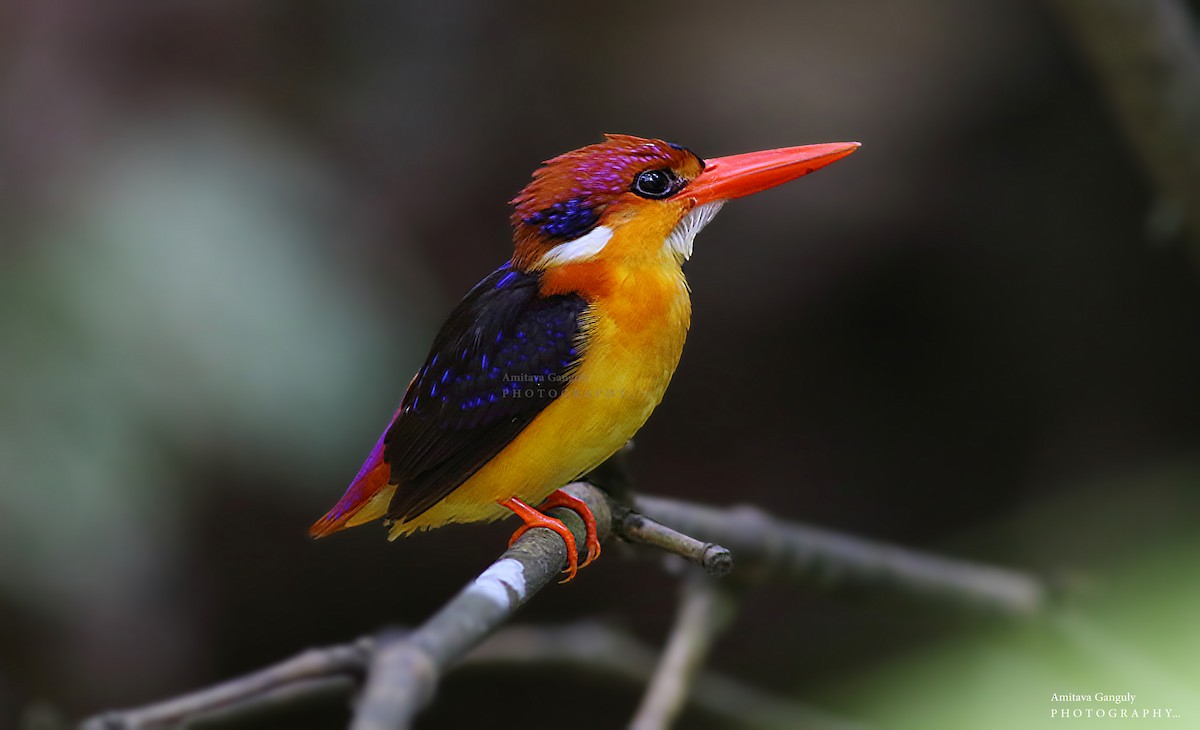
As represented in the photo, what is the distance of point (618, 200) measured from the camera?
1.73 meters

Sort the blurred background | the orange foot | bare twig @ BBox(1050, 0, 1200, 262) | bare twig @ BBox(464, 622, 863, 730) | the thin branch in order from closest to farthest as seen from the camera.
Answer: the thin branch → the orange foot → bare twig @ BBox(464, 622, 863, 730) → bare twig @ BBox(1050, 0, 1200, 262) → the blurred background

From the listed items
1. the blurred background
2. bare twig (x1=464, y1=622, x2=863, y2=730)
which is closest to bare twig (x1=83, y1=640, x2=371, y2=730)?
bare twig (x1=464, y1=622, x2=863, y2=730)

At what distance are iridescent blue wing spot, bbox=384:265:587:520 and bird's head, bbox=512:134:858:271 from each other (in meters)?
0.09

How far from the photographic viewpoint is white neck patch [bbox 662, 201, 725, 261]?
1742 millimetres

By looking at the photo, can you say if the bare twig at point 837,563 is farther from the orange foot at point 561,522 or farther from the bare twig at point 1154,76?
the bare twig at point 1154,76

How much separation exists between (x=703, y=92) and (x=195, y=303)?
2.18 m

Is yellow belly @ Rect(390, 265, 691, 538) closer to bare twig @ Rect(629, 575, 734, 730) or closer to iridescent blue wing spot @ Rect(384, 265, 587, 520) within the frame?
iridescent blue wing spot @ Rect(384, 265, 587, 520)

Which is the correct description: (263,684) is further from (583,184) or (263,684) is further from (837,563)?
(837,563)

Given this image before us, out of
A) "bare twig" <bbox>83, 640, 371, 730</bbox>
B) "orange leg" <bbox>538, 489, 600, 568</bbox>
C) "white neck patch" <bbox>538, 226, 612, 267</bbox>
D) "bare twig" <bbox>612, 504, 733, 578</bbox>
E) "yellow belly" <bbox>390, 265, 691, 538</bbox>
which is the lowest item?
"bare twig" <bbox>83, 640, 371, 730</bbox>

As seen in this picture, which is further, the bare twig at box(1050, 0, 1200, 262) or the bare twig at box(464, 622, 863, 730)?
the bare twig at box(1050, 0, 1200, 262)

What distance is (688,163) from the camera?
1.72 meters

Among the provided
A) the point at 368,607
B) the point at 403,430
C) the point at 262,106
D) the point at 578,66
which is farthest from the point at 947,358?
the point at 403,430

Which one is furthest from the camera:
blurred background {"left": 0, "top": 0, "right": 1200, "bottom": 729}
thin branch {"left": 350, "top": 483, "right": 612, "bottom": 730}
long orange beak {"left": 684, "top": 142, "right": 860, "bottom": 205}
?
blurred background {"left": 0, "top": 0, "right": 1200, "bottom": 729}

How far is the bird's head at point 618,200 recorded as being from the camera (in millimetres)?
1707
